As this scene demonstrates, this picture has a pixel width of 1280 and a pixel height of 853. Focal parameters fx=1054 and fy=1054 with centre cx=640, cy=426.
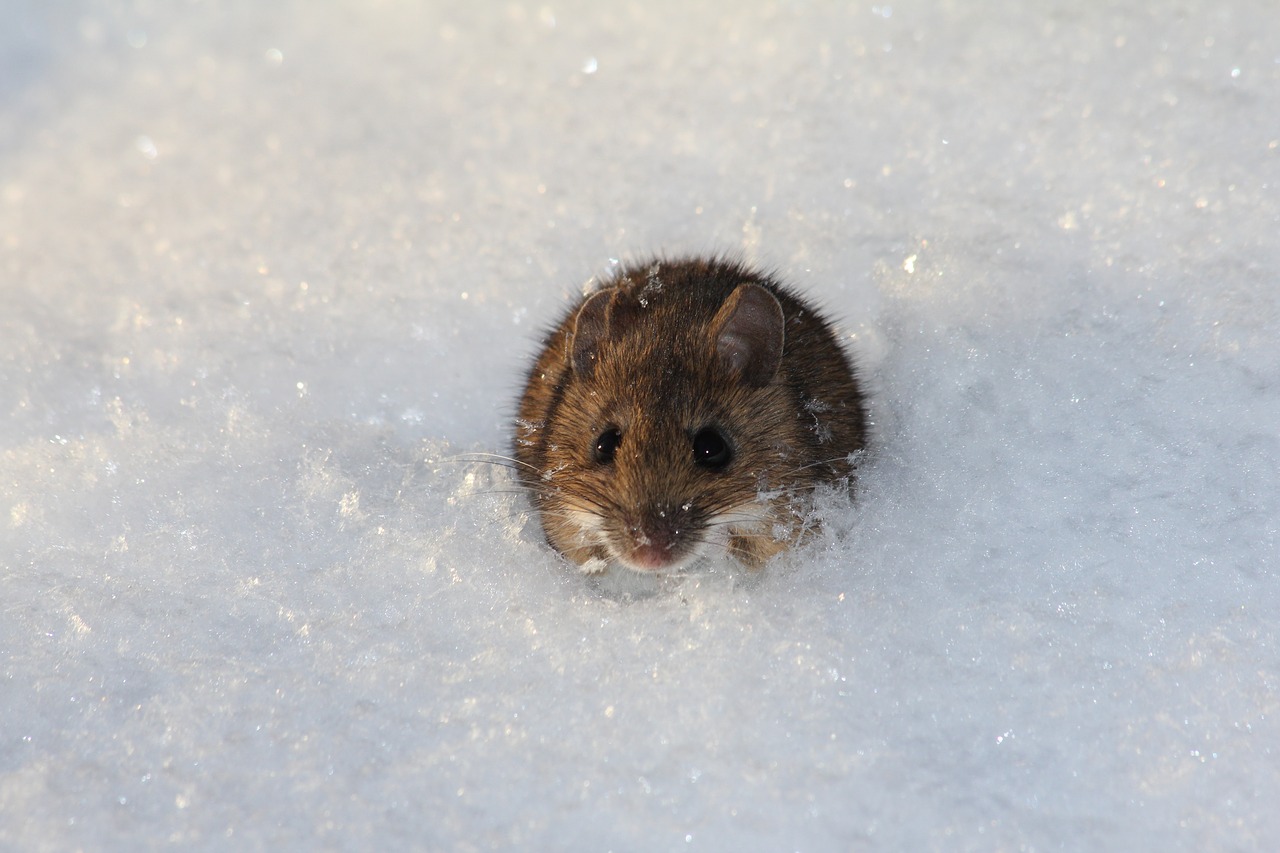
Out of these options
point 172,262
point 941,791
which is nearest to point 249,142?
point 172,262

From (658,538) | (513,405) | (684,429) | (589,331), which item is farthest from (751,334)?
(513,405)

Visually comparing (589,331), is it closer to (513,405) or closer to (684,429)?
(684,429)

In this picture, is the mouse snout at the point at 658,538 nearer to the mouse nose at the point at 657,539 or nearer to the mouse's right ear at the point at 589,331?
the mouse nose at the point at 657,539

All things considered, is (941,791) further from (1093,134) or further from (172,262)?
(172,262)

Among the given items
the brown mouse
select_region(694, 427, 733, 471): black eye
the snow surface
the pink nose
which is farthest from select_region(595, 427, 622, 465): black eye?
the snow surface

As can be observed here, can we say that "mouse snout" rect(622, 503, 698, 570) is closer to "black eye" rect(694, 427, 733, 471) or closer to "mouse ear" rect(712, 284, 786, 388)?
"black eye" rect(694, 427, 733, 471)
